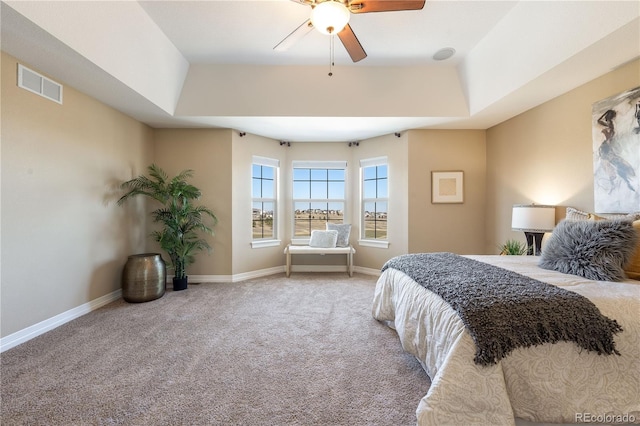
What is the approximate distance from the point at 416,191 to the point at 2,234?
14.6 ft

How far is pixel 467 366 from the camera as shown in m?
1.11

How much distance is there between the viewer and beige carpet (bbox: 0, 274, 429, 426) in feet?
Answer: 4.48

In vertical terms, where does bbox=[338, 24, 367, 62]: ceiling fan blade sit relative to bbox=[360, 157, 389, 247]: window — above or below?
above

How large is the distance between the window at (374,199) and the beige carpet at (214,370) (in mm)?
1892

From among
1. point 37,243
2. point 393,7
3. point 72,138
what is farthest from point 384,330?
point 72,138

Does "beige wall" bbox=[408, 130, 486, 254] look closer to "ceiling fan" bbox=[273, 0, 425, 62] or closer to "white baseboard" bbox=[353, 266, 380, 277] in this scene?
"white baseboard" bbox=[353, 266, 380, 277]

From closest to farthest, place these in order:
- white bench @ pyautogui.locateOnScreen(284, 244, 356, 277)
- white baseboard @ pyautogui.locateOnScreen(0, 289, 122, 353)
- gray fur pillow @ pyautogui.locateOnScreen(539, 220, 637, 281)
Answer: gray fur pillow @ pyautogui.locateOnScreen(539, 220, 637, 281) → white baseboard @ pyautogui.locateOnScreen(0, 289, 122, 353) → white bench @ pyautogui.locateOnScreen(284, 244, 356, 277)

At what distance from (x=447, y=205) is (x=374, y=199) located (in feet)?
3.80

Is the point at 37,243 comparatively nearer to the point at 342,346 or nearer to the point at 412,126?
the point at 342,346

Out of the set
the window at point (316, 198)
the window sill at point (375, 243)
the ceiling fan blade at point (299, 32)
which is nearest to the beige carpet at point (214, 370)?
the window sill at point (375, 243)

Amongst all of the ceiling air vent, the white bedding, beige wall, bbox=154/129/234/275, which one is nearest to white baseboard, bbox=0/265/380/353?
beige wall, bbox=154/129/234/275

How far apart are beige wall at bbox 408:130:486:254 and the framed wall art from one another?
2.8 inches

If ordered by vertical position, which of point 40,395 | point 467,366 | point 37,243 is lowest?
point 40,395

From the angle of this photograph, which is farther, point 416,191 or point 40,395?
point 416,191
